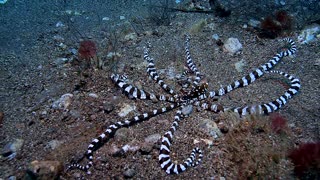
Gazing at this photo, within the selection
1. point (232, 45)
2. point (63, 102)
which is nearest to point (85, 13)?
point (63, 102)

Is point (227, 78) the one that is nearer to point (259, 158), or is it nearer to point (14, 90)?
point (259, 158)

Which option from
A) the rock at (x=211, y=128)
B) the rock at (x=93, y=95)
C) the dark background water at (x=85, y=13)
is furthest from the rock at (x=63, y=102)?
the dark background water at (x=85, y=13)

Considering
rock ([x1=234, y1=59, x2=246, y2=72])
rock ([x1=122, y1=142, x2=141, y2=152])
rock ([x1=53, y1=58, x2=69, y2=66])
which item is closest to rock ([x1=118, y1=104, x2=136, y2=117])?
A: rock ([x1=122, y1=142, x2=141, y2=152])

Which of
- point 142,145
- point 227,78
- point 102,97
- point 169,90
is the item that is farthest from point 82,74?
point 227,78

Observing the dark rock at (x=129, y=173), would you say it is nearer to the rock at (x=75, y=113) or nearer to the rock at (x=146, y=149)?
the rock at (x=146, y=149)

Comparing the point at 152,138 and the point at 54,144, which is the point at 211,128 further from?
the point at 54,144

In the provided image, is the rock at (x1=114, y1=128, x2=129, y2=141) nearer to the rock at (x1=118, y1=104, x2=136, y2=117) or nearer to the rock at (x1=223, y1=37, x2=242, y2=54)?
the rock at (x1=118, y1=104, x2=136, y2=117)
